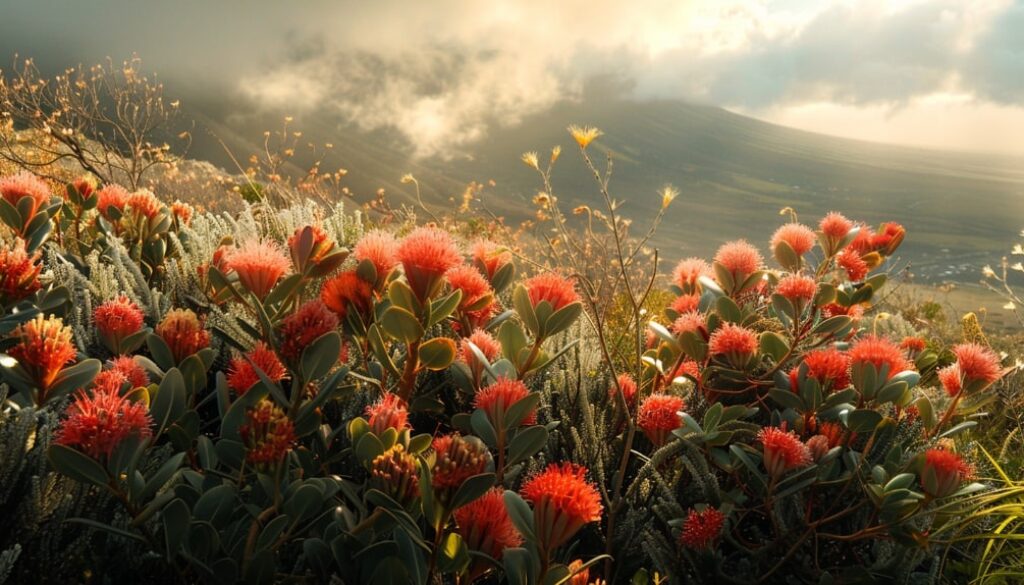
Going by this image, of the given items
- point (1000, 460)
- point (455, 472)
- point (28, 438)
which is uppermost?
point (455, 472)

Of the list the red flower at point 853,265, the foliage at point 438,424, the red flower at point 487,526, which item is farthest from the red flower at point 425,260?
the red flower at point 853,265

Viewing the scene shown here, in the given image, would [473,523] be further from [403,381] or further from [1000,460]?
[1000,460]

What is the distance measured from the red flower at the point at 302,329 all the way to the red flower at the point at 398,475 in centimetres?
24

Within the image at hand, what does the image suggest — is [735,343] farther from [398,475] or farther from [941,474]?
[398,475]

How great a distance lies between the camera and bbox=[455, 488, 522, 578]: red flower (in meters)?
0.93

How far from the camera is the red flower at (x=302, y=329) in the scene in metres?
1.01

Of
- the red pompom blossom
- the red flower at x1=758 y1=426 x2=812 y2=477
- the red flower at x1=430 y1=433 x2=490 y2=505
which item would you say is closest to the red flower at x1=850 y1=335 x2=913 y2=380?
the red flower at x1=758 y1=426 x2=812 y2=477

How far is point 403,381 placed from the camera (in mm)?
1218

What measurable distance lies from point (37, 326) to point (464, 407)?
857mm

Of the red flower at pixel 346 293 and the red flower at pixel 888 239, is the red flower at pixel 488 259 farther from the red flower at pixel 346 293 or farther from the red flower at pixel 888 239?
the red flower at pixel 888 239

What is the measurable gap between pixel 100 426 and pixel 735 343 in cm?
109

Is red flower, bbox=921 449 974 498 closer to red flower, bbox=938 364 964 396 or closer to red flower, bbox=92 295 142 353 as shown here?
red flower, bbox=938 364 964 396

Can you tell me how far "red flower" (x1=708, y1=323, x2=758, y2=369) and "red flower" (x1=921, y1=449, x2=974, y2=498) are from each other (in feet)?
1.17

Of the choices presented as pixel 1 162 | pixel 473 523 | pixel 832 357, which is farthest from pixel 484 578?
pixel 1 162
